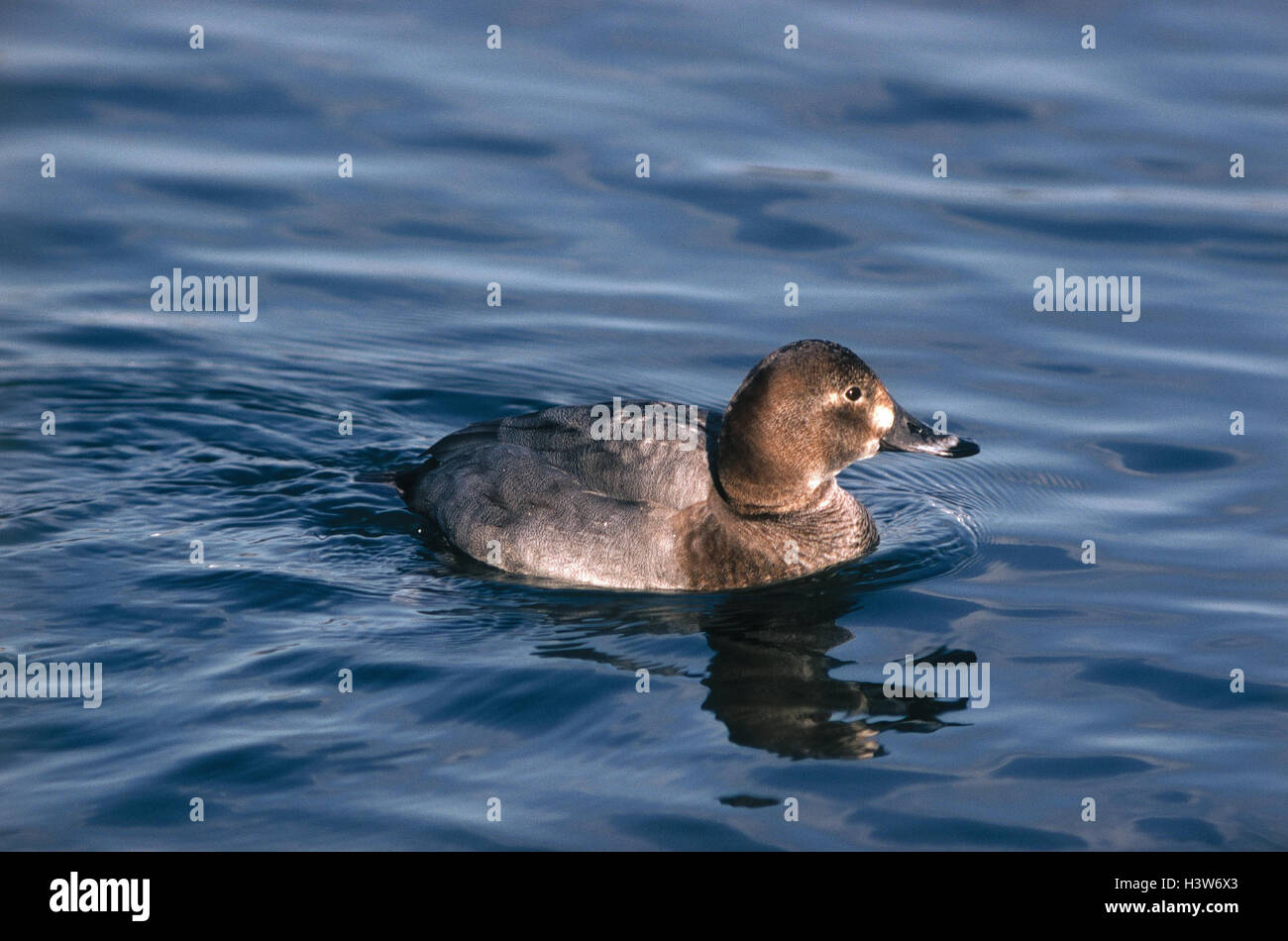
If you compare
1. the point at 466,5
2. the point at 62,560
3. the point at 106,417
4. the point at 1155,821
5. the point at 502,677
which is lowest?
the point at 1155,821

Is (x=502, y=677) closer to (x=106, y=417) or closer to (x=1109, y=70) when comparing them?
(x=106, y=417)

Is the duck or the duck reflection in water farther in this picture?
the duck

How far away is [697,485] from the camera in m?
8.48

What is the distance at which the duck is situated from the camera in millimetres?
8312

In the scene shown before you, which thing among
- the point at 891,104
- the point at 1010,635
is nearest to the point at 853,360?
the point at 1010,635

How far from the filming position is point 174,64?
14.5 meters

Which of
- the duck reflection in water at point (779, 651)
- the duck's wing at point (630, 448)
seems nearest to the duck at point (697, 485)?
the duck's wing at point (630, 448)

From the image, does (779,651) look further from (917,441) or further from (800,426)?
(917,441)

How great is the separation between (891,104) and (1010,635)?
7.35m

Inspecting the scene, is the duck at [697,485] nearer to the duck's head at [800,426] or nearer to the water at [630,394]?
the duck's head at [800,426]

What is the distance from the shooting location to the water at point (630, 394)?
21.8 feet

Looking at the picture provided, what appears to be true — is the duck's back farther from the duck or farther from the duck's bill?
the duck's bill

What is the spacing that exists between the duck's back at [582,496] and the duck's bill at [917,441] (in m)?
0.98

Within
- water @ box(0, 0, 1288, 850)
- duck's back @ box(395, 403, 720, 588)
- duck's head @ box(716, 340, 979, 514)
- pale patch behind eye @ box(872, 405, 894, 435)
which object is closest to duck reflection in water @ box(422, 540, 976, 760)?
water @ box(0, 0, 1288, 850)
